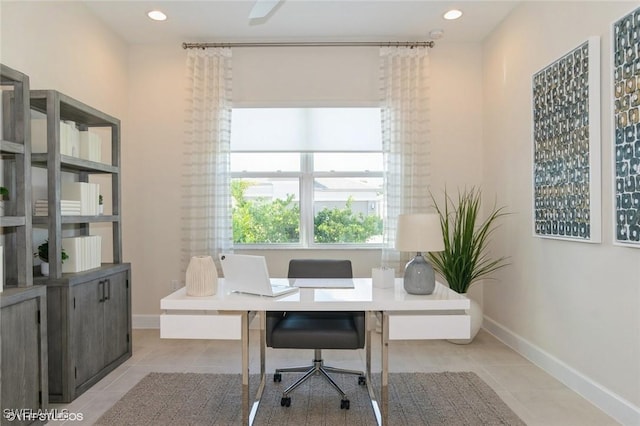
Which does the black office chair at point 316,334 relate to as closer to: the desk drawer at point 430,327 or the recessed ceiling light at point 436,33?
the desk drawer at point 430,327

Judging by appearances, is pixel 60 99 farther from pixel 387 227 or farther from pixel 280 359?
pixel 387 227

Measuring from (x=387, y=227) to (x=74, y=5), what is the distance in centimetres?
333

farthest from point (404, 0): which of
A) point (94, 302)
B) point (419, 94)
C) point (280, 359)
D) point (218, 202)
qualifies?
point (94, 302)

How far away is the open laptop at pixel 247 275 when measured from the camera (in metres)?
2.10

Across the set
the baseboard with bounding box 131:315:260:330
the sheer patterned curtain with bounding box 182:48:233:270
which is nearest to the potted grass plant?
the sheer patterned curtain with bounding box 182:48:233:270

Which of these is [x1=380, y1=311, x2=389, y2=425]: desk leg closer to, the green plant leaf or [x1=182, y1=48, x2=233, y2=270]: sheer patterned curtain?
the green plant leaf

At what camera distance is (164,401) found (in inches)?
101

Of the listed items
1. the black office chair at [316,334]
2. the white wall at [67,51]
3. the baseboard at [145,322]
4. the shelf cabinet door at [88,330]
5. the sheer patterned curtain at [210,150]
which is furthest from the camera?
the baseboard at [145,322]

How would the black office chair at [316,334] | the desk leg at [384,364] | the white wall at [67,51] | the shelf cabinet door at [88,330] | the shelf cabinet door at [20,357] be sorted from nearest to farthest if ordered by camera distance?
the shelf cabinet door at [20,357] < the desk leg at [384,364] < the black office chair at [316,334] < the shelf cabinet door at [88,330] < the white wall at [67,51]

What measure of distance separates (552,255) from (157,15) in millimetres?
3806

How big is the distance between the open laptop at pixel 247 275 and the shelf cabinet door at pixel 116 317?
1.31 metres

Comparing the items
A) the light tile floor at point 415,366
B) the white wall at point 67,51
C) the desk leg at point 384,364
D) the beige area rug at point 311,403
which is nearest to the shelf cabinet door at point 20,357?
the light tile floor at point 415,366

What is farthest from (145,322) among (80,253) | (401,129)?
(401,129)

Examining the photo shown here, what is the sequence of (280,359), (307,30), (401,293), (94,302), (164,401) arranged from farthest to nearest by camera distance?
(307,30), (280,359), (94,302), (164,401), (401,293)
